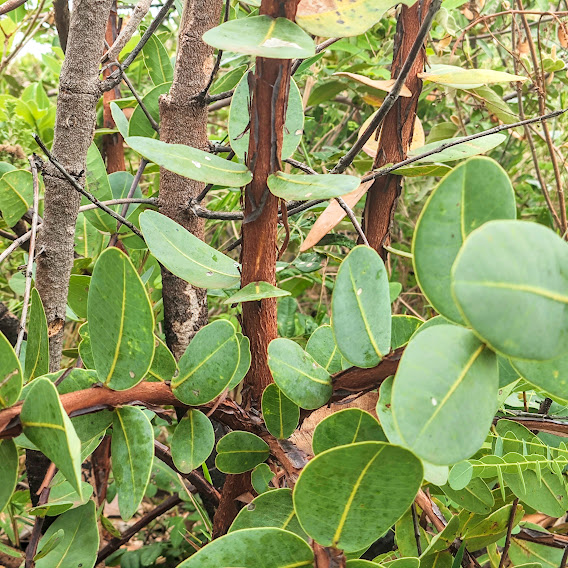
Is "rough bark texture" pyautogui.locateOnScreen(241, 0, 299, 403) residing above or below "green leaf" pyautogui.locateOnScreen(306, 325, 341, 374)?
above

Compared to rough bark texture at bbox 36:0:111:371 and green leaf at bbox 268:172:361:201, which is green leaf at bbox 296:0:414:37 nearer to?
green leaf at bbox 268:172:361:201

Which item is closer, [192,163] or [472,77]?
[192,163]

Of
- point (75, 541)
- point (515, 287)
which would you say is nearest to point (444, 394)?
point (515, 287)

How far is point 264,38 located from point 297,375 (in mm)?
157

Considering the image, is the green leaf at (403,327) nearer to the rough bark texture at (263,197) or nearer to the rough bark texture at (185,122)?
the rough bark texture at (263,197)

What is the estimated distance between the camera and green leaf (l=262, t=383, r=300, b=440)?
0.32m

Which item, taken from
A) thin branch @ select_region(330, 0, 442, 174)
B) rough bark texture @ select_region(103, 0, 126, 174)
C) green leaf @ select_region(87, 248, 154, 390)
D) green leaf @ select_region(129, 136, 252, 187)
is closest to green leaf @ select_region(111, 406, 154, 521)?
green leaf @ select_region(87, 248, 154, 390)

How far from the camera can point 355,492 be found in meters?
0.22

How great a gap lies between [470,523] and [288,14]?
37 centimetres

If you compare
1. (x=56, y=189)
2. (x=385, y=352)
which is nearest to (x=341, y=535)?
(x=385, y=352)

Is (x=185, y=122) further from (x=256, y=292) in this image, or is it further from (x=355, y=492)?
(x=355, y=492)

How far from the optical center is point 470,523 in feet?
1.40

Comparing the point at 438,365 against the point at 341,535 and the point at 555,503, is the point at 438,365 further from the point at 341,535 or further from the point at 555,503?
the point at 555,503

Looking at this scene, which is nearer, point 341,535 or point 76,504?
point 341,535
